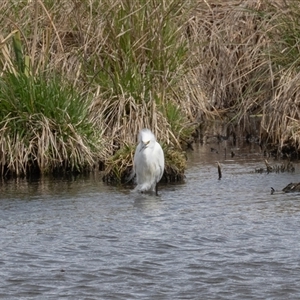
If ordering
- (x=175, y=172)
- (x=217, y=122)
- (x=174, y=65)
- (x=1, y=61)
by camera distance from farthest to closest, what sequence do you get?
(x=217, y=122), (x=174, y=65), (x=1, y=61), (x=175, y=172)

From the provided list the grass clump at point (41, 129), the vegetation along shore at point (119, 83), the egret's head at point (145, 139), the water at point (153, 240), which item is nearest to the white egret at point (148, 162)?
the egret's head at point (145, 139)

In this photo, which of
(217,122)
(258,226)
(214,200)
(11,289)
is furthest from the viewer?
(217,122)

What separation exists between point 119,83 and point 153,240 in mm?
4405

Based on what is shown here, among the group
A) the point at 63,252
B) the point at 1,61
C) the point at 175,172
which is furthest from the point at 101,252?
the point at 1,61

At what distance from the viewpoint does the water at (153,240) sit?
6.77 metres

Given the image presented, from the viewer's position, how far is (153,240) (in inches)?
319

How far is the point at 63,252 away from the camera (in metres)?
7.71

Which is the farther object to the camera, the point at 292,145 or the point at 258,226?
the point at 292,145

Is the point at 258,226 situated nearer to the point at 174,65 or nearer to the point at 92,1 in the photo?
the point at 174,65

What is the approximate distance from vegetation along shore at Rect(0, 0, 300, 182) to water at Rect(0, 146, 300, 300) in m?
0.49

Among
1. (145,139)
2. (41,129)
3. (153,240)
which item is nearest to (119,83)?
(41,129)

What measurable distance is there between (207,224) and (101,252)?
1367 millimetres

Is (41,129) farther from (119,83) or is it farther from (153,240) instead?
(153,240)

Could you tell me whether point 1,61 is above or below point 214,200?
above
